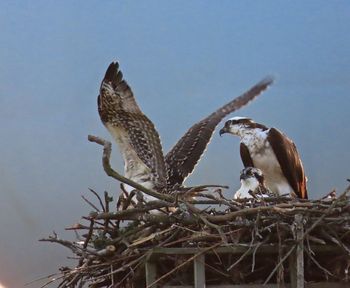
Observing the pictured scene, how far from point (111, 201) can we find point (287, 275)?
1.08 meters

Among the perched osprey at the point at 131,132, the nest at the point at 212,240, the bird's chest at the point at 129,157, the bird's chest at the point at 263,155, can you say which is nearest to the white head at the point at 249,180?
the bird's chest at the point at 263,155

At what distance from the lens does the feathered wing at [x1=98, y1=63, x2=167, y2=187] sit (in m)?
5.79

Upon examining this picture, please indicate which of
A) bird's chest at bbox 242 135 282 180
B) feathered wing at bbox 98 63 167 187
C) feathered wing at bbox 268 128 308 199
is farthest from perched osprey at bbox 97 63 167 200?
feathered wing at bbox 268 128 308 199

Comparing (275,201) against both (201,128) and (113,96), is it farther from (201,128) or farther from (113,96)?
(201,128)

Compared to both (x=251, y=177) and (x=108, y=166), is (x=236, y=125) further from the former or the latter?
(x=108, y=166)

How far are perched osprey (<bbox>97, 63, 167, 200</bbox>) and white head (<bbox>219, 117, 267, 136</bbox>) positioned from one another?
3.17ft

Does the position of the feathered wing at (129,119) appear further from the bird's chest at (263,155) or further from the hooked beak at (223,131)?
the hooked beak at (223,131)

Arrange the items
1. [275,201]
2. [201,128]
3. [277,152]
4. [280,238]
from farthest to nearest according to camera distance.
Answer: [201,128] → [277,152] → [275,201] → [280,238]

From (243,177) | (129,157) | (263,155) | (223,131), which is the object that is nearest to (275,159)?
(263,155)

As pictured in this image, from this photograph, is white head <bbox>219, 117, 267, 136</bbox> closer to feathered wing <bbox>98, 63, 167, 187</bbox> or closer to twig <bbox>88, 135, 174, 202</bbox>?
feathered wing <bbox>98, 63, 167, 187</bbox>

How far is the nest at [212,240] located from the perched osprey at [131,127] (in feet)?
4.33

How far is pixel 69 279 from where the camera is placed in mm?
4461

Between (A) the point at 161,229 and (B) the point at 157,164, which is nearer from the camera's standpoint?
(A) the point at 161,229

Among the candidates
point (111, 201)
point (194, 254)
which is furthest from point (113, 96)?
point (194, 254)
